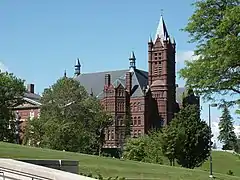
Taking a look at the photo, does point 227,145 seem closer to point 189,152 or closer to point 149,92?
point 149,92

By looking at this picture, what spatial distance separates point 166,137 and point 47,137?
15.3 meters

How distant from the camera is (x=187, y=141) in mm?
70438

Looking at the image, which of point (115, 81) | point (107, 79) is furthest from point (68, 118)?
point (107, 79)

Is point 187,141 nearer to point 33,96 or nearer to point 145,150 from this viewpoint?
point 145,150

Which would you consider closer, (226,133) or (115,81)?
(115,81)

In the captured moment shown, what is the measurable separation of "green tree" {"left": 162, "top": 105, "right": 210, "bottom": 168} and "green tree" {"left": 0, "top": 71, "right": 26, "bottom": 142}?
25931 millimetres

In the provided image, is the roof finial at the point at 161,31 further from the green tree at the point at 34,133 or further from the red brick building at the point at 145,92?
the green tree at the point at 34,133

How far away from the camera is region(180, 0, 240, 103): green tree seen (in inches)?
640

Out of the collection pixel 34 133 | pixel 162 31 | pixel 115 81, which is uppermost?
pixel 162 31

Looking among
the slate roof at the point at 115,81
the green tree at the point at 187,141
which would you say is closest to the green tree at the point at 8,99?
the green tree at the point at 187,141

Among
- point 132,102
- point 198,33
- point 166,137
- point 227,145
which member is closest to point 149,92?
point 132,102

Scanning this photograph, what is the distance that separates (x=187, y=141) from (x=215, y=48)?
54795 millimetres

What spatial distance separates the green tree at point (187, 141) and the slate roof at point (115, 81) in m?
50.4

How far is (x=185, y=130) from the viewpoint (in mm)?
71125
